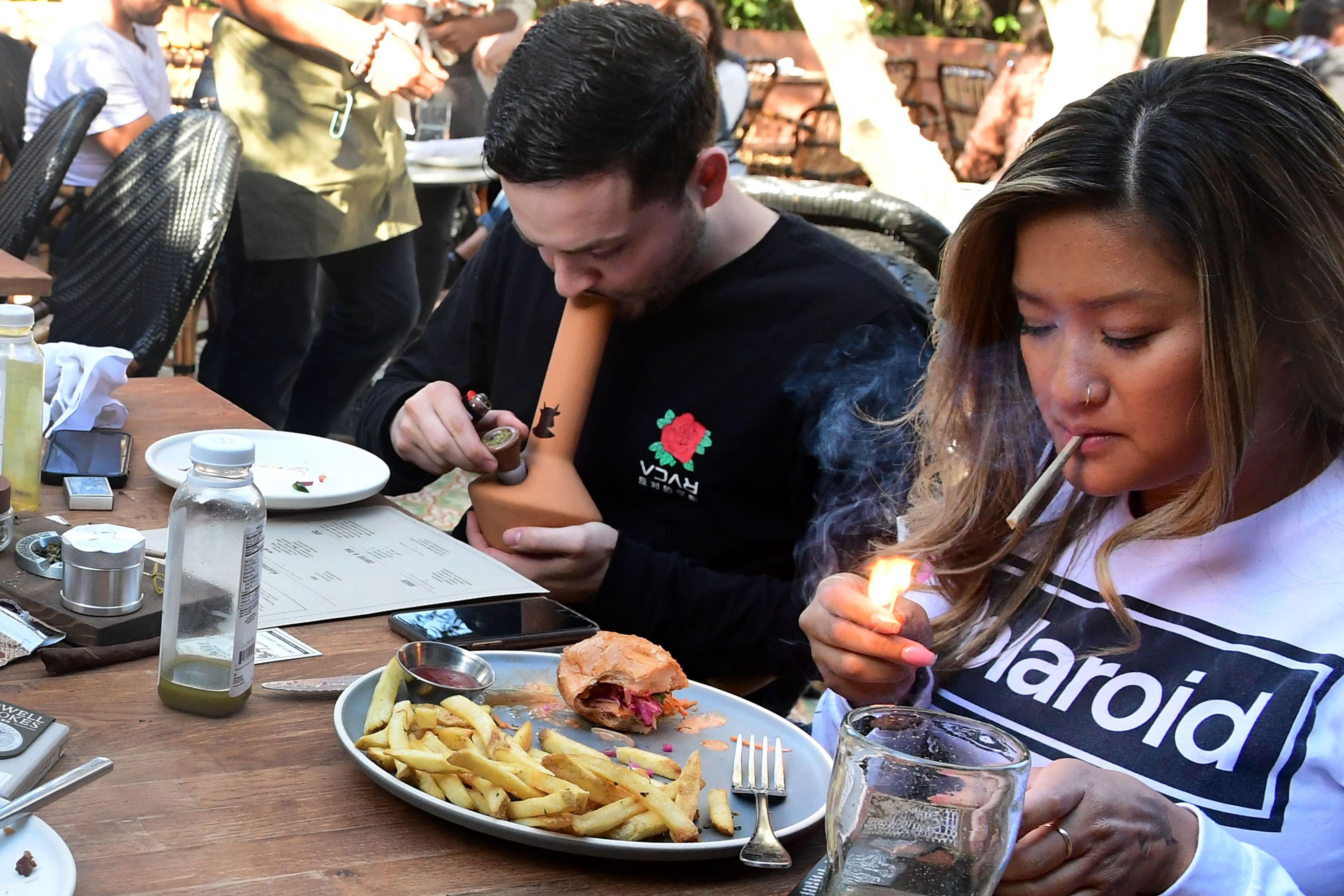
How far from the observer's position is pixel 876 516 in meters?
2.10

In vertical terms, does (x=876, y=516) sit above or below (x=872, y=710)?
below

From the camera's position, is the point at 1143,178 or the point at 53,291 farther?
the point at 53,291

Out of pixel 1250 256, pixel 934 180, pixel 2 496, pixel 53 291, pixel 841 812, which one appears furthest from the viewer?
pixel 934 180

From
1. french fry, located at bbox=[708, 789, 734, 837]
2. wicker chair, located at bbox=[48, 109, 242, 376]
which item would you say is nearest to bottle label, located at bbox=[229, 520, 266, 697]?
french fry, located at bbox=[708, 789, 734, 837]

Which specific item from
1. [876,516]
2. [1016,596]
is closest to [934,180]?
[876,516]

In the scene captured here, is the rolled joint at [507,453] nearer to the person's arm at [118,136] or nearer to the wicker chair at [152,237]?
the wicker chair at [152,237]

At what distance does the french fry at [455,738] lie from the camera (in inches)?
46.4

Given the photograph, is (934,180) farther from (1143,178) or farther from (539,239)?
(1143,178)

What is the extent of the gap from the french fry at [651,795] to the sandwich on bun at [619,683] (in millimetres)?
186

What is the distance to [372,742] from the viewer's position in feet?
3.90

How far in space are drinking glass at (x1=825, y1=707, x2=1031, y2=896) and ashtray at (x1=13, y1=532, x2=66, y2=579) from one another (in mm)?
942

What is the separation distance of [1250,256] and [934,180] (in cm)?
432

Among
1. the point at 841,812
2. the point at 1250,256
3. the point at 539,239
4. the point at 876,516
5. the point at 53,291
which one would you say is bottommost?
the point at 53,291

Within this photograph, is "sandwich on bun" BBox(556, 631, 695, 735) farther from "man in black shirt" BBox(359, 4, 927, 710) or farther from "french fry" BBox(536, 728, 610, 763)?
"man in black shirt" BBox(359, 4, 927, 710)
